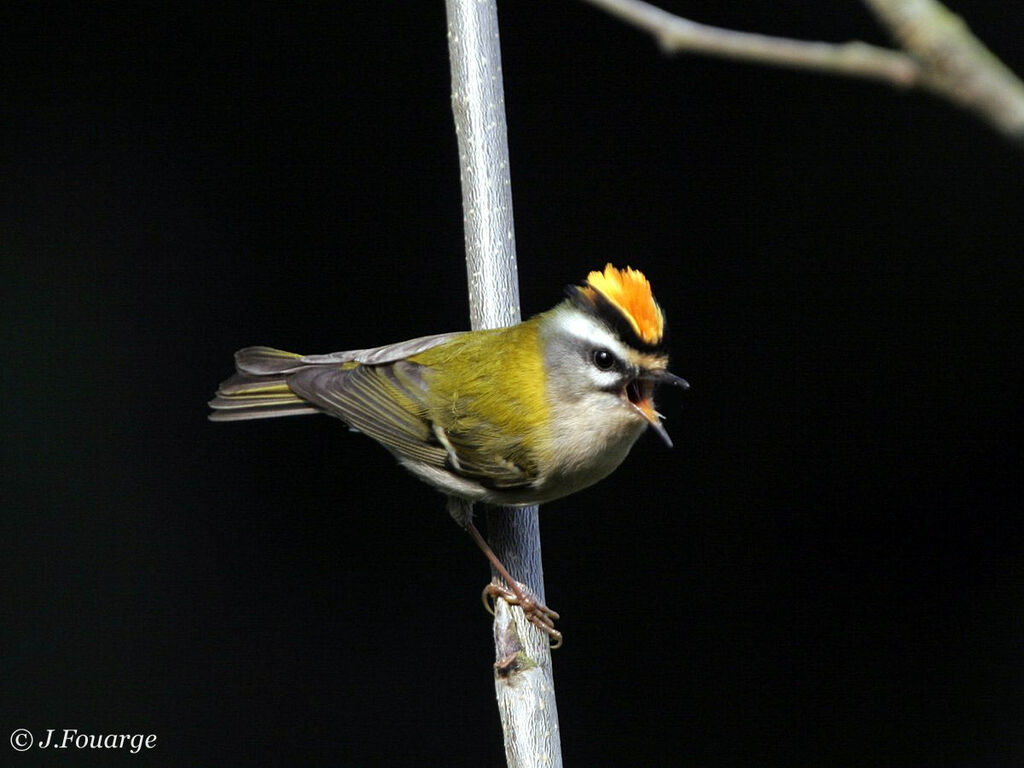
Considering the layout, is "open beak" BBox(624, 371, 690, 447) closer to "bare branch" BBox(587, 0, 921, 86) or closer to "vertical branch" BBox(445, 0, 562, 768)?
"vertical branch" BBox(445, 0, 562, 768)

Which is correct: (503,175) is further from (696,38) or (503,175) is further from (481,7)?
(696,38)

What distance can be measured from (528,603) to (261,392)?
2.91ft

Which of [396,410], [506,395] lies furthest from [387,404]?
[506,395]

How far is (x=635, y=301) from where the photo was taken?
1978mm

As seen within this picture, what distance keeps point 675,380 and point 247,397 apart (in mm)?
1084

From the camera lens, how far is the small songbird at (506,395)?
2043 mm

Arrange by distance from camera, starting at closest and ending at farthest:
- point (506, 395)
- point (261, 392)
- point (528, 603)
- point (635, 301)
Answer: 1. point (635, 301)
2. point (528, 603)
3. point (506, 395)
4. point (261, 392)

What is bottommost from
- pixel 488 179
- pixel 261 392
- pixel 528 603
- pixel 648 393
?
pixel 528 603

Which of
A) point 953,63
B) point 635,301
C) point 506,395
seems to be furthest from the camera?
point 506,395

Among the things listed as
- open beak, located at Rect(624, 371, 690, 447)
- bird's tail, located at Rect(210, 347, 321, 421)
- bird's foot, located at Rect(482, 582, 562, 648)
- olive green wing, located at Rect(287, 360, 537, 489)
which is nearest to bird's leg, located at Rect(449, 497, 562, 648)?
bird's foot, located at Rect(482, 582, 562, 648)

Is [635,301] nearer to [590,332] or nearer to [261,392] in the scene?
[590,332]

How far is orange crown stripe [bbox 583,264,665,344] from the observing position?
6.48 ft

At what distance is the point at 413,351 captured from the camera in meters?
2.48

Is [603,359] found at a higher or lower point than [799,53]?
higher
